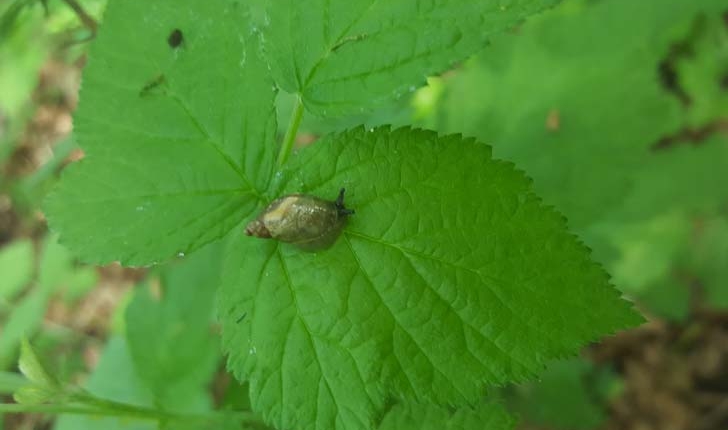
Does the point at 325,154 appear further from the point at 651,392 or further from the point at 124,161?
the point at 651,392

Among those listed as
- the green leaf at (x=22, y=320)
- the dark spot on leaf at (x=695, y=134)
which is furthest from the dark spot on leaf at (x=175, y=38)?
the dark spot on leaf at (x=695, y=134)

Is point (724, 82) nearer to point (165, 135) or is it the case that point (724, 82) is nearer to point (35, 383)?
point (165, 135)

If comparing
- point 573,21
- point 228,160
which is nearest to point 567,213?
point 573,21

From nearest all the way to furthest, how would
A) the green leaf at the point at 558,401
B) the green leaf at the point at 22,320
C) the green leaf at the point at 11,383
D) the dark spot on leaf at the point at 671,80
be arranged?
1. the green leaf at the point at 11,383
2. the green leaf at the point at 22,320
3. the green leaf at the point at 558,401
4. the dark spot on leaf at the point at 671,80

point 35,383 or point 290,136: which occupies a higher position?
point 290,136

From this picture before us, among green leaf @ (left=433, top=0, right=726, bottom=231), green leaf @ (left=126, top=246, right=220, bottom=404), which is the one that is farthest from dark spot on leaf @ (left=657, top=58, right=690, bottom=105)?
green leaf @ (left=126, top=246, right=220, bottom=404)

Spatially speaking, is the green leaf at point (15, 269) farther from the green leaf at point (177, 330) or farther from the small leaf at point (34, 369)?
the small leaf at point (34, 369)

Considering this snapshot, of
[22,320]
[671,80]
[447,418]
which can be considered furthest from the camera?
[671,80]

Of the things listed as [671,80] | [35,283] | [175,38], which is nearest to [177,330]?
[175,38]
